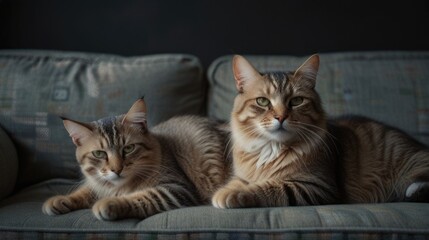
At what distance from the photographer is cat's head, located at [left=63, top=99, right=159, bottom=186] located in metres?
1.60

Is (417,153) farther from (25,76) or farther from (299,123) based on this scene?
(25,76)

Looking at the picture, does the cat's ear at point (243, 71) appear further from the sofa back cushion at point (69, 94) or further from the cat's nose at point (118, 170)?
the sofa back cushion at point (69, 94)

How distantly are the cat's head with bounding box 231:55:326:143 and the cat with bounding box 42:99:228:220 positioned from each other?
10.2 inches

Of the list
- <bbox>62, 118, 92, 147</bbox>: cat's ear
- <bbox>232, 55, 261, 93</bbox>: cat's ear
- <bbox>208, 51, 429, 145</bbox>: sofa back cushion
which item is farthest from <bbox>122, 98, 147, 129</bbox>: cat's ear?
<bbox>208, 51, 429, 145</bbox>: sofa back cushion

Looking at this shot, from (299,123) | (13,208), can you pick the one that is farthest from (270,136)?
(13,208)

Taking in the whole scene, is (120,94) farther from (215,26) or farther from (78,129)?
(215,26)

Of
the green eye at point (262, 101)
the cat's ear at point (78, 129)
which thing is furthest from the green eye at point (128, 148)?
the green eye at point (262, 101)

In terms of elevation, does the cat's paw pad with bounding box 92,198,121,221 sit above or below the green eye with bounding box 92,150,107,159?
below

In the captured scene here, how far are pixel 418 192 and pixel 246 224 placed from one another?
65cm

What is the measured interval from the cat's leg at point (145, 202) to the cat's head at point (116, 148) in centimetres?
9

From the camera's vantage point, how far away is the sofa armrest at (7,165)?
1.80m

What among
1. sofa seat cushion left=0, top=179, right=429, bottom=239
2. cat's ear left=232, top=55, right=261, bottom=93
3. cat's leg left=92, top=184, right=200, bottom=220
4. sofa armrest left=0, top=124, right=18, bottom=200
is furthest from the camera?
sofa armrest left=0, top=124, right=18, bottom=200

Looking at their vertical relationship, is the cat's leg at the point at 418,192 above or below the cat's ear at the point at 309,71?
below

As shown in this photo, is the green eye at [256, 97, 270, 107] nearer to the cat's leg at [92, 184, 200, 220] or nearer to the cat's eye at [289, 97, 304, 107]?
the cat's eye at [289, 97, 304, 107]
